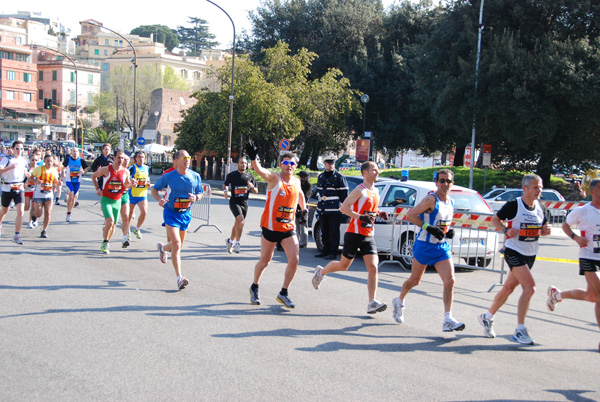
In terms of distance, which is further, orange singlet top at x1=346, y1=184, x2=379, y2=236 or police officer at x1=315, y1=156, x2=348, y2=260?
police officer at x1=315, y1=156, x2=348, y2=260

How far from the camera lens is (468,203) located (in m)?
11.6

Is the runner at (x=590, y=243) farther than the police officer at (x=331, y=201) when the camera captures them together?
No

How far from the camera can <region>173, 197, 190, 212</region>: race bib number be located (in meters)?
8.62

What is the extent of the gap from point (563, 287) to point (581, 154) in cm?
2139

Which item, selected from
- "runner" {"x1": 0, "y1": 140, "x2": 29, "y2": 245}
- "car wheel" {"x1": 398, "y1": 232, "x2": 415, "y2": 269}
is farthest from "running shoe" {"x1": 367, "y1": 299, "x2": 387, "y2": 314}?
"runner" {"x1": 0, "y1": 140, "x2": 29, "y2": 245}

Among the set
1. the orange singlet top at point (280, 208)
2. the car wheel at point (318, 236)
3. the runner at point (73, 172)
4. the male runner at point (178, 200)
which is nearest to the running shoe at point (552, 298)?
the orange singlet top at point (280, 208)

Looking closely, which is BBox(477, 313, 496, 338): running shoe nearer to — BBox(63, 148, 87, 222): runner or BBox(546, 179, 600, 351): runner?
BBox(546, 179, 600, 351): runner

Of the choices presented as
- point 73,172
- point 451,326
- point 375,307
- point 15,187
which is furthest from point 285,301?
point 73,172

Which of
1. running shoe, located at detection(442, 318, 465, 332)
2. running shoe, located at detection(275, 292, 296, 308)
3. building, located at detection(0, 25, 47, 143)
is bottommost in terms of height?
running shoe, located at detection(275, 292, 296, 308)

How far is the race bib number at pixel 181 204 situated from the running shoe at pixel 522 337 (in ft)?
15.4

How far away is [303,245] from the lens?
1342cm

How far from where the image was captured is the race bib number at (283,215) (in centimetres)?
751

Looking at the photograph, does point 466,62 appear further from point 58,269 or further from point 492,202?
point 58,269

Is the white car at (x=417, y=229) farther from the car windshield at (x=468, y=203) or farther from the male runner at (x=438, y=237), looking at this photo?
the male runner at (x=438, y=237)
